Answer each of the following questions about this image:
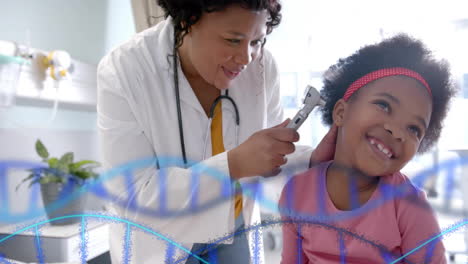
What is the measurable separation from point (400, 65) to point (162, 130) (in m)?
0.33

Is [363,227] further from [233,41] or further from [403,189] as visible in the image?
[233,41]

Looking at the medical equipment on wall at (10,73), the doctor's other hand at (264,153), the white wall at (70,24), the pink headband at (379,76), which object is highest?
the white wall at (70,24)

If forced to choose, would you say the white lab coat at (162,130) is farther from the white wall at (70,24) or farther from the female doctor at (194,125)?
the white wall at (70,24)

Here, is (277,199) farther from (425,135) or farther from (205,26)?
(205,26)

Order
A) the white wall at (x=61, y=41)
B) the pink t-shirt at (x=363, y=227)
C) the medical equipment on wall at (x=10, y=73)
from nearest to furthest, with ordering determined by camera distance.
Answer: the pink t-shirt at (x=363, y=227)
the medical equipment on wall at (x=10, y=73)
the white wall at (x=61, y=41)

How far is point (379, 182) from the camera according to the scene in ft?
1.57

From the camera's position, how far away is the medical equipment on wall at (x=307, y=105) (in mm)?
484

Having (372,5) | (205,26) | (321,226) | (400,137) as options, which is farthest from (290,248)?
(372,5)

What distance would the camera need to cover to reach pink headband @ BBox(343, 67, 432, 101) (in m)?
0.47

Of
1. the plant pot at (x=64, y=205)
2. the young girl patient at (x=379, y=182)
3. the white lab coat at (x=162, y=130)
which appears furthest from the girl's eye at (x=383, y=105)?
the plant pot at (x=64, y=205)

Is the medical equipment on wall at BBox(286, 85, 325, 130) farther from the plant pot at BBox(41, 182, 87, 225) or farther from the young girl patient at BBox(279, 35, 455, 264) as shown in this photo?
the plant pot at BBox(41, 182, 87, 225)

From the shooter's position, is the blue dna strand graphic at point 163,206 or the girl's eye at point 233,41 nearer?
the blue dna strand graphic at point 163,206

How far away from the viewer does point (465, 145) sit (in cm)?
54

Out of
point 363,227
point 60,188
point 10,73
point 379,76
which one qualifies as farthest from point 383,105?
point 10,73
